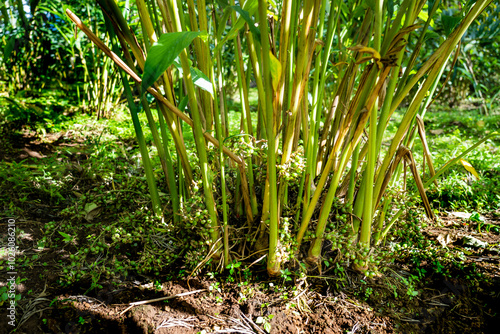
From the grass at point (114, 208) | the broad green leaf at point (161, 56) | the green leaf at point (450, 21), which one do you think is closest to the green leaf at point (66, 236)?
the grass at point (114, 208)

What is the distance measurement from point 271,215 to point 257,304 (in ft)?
0.95

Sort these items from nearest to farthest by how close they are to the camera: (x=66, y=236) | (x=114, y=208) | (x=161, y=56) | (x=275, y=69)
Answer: (x=161, y=56), (x=275, y=69), (x=66, y=236), (x=114, y=208)

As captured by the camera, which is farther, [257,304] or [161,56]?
[257,304]

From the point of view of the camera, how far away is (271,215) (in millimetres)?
792

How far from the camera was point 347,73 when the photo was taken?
0.92 metres

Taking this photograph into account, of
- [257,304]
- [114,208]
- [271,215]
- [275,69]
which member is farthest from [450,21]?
[114,208]

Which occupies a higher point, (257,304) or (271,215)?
(271,215)

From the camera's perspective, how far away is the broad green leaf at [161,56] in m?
0.46

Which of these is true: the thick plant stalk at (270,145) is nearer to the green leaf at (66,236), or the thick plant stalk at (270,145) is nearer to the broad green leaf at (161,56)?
the broad green leaf at (161,56)

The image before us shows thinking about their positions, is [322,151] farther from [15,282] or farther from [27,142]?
[27,142]

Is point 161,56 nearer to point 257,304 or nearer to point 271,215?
point 271,215

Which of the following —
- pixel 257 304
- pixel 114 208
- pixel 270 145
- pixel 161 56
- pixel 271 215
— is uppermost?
pixel 161 56

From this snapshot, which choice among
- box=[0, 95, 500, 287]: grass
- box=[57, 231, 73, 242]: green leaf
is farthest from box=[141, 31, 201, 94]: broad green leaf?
box=[57, 231, 73, 242]: green leaf

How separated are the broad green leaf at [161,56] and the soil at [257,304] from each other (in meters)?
0.67
